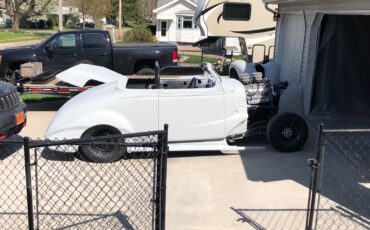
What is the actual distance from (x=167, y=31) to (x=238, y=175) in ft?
125

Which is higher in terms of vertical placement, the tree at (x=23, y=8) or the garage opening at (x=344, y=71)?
the tree at (x=23, y=8)

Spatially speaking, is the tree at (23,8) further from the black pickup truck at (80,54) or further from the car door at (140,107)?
the car door at (140,107)

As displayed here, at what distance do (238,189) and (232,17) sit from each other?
1162cm

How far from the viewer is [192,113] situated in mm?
7086

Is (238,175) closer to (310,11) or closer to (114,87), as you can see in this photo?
(114,87)

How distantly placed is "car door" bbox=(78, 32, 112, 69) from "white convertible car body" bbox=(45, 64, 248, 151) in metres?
5.40

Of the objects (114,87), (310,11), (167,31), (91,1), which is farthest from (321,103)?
(91,1)

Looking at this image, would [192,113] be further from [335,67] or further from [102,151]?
[335,67]

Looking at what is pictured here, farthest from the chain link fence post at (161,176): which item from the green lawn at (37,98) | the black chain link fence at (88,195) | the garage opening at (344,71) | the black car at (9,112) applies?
the green lawn at (37,98)

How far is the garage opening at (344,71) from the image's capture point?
402 inches

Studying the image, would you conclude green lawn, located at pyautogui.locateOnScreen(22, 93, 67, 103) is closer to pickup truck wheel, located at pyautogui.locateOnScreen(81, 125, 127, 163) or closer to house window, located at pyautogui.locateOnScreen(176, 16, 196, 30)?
pickup truck wheel, located at pyautogui.locateOnScreen(81, 125, 127, 163)

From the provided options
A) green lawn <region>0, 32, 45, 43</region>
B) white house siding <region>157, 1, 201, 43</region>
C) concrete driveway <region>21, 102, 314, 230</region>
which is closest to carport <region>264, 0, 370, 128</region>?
concrete driveway <region>21, 102, 314, 230</region>

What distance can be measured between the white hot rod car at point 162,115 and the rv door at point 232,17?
382 inches

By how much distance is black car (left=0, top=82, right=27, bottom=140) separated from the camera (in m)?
6.86
